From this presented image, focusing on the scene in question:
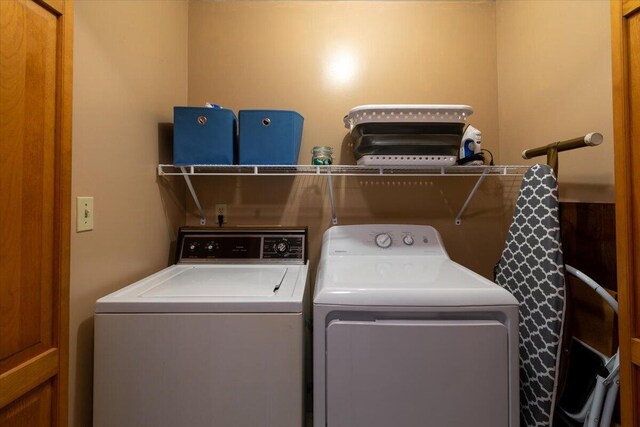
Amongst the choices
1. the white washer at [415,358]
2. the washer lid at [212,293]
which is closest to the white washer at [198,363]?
the washer lid at [212,293]

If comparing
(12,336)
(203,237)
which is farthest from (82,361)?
(203,237)

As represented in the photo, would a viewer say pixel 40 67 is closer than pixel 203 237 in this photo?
Yes

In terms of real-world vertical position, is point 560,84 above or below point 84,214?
above

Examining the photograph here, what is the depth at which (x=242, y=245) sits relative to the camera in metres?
1.59

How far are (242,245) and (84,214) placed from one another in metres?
0.73

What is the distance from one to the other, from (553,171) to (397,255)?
758mm

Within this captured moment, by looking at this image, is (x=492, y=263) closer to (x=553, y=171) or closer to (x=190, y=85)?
(x=553, y=171)

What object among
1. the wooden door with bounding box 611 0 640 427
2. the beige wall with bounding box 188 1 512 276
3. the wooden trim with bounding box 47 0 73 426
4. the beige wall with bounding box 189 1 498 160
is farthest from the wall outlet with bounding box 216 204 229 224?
the wooden door with bounding box 611 0 640 427

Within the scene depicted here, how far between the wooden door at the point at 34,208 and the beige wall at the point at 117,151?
0.24 metres

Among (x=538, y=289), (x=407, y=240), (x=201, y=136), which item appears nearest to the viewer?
(x=538, y=289)

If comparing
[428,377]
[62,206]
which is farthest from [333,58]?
[428,377]

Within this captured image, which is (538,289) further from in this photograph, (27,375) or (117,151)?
(117,151)

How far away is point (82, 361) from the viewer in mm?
997

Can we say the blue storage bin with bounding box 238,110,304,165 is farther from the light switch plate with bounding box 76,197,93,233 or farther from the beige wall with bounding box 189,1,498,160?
the light switch plate with bounding box 76,197,93,233
